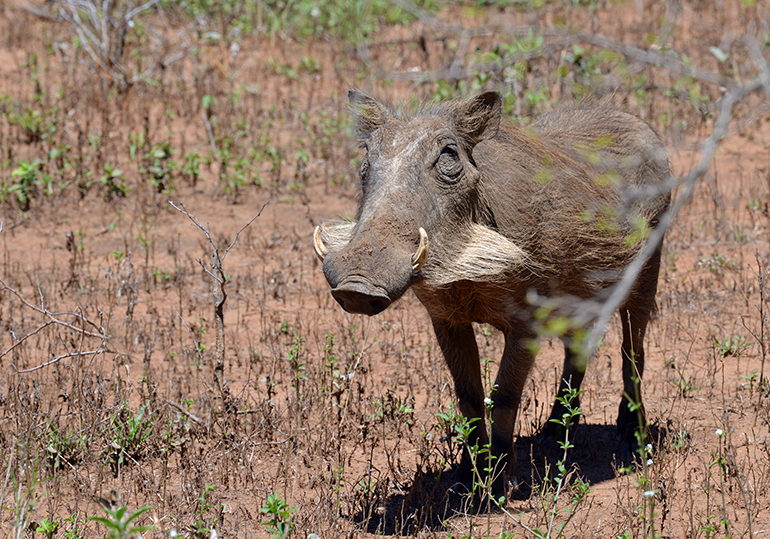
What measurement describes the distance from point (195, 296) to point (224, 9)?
6559 millimetres

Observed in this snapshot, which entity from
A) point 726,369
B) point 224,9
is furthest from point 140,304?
point 224,9

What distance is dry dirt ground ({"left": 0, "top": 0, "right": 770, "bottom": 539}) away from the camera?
12.1 ft

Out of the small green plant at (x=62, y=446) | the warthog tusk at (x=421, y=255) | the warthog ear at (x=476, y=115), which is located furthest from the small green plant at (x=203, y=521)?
the warthog ear at (x=476, y=115)

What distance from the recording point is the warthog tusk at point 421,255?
3.07 m

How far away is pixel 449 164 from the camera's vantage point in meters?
3.47

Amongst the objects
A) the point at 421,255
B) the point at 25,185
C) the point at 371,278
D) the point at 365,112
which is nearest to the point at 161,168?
the point at 25,185

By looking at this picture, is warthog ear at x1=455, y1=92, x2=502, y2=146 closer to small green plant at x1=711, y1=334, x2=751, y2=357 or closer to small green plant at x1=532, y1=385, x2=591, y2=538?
small green plant at x1=532, y1=385, x2=591, y2=538

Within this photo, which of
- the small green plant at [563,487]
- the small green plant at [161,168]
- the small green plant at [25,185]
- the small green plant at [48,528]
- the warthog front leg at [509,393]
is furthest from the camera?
the small green plant at [161,168]

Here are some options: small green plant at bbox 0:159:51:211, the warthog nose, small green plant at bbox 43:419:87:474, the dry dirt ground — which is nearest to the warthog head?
the warthog nose

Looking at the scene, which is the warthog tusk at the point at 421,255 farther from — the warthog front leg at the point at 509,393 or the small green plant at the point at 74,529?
the small green plant at the point at 74,529

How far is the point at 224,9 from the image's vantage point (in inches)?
462

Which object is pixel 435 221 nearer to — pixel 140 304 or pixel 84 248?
pixel 140 304

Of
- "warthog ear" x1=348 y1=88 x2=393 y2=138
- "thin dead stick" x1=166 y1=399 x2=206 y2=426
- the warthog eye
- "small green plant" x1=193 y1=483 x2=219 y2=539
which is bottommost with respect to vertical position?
"small green plant" x1=193 y1=483 x2=219 y2=539

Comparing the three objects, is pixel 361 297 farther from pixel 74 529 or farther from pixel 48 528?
pixel 74 529
